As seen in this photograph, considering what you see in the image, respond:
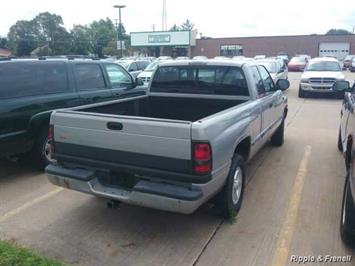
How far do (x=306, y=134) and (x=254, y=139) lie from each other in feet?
14.3

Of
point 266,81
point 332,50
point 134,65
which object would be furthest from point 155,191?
point 332,50

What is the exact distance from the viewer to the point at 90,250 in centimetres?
381

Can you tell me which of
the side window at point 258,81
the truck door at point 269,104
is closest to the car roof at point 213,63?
the side window at point 258,81

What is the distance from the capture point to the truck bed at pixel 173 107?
5504 millimetres

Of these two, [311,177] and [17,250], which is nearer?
[17,250]

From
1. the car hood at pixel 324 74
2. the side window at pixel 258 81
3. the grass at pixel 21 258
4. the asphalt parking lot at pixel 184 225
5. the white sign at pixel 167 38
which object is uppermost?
the white sign at pixel 167 38

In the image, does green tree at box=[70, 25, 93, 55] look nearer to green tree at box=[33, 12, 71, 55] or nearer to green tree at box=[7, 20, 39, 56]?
green tree at box=[33, 12, 71, 55]

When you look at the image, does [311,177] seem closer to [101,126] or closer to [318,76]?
[101,126]

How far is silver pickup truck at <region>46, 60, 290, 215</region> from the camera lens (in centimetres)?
352

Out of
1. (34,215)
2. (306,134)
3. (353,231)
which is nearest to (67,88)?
(34,215)

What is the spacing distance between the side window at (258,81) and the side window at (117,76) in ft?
10.3

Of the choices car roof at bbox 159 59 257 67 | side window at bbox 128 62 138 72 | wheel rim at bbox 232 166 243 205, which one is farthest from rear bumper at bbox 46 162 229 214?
side window at bbox 128 62 138 72

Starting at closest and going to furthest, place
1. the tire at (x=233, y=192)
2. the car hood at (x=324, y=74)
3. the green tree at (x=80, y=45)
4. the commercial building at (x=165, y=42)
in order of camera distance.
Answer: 1. the tire at (x=233, y=192)
2. the car hood at (x=324, y=74)
3. the commercial building at (x=165, y=42)
4. the green tree at (x=80, y=45)

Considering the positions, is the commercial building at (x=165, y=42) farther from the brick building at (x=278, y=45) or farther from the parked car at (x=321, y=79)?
the parked car at (x=321, y=79)
